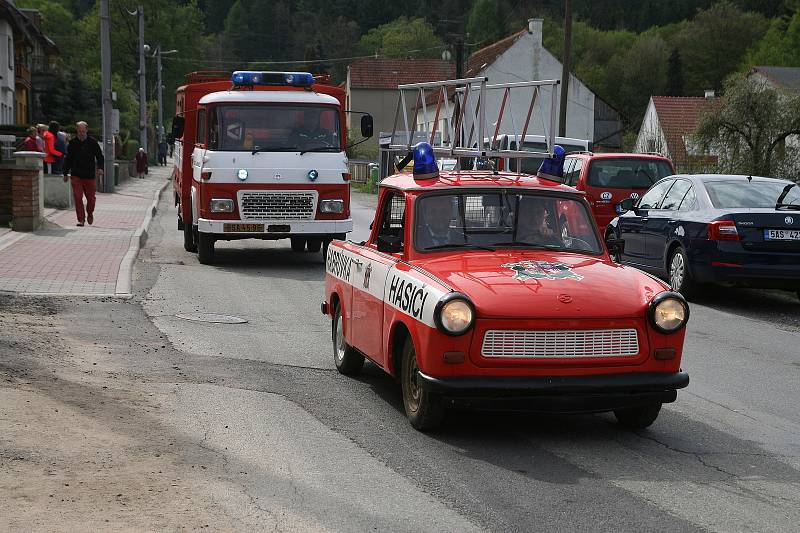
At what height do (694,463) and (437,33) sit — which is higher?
(437,33)

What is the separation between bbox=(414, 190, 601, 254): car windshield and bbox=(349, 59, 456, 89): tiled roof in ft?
281

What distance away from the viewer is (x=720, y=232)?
13.8 m

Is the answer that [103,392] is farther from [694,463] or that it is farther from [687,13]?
[687,13]

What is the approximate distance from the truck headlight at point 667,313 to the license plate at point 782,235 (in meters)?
7.03

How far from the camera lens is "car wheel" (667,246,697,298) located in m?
14.4

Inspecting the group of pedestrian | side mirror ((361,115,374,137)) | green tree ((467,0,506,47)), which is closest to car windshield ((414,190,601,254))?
side mirror ((361,115,374,137))

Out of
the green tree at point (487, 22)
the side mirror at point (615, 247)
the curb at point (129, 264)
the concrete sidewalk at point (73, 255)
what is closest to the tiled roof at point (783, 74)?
the concrete sidewalk at point (73, 255)

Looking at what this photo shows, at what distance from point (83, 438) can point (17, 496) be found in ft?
3.92

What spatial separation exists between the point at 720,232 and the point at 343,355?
6318mm

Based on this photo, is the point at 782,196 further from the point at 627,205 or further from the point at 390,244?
the point at 390,244

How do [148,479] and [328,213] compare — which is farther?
[328,213]

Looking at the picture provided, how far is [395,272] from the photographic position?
7773 millimetres

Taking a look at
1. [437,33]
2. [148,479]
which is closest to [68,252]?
[148,479]

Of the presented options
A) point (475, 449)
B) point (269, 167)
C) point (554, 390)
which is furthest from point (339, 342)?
point (269, 167)
